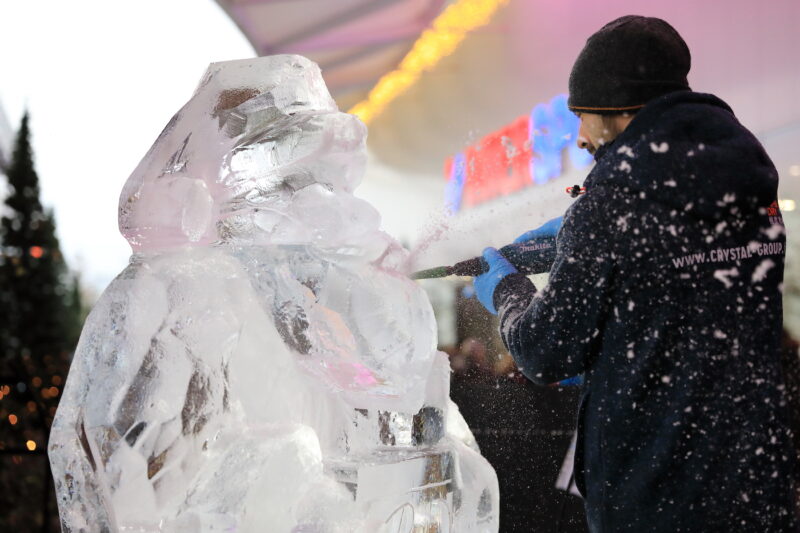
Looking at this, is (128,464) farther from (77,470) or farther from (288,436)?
(288,436)

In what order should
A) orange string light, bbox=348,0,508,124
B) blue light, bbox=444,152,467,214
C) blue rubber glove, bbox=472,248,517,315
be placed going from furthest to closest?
1. orange string light, bbox=348,0,508,124
2. blue light, bbox=444,152,467,214
3. blue rubber glove, bbox=472,248,517,315

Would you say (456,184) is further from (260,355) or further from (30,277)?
(30,277)

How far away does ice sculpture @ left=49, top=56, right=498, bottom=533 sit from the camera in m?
1.15

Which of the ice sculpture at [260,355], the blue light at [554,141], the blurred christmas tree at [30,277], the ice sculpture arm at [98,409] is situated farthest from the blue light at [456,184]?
the blurred christmas tree at [30,277]

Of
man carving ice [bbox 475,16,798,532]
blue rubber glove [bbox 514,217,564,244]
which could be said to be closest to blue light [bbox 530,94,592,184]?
blue rubber glove [bbox 514,217,564,244]

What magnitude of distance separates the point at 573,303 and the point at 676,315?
14 cm

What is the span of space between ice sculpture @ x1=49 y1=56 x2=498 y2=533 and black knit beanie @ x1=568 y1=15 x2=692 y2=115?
1.36ft

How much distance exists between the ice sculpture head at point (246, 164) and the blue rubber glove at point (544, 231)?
0.94 feet

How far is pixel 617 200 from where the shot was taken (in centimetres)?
113

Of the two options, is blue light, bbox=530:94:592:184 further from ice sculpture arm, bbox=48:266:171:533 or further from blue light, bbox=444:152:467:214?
ice sculpture arm, bbox=48:266:171:533

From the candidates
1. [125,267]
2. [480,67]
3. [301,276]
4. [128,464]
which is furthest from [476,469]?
[480,67]

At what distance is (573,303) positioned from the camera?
113cm

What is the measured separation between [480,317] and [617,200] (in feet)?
1.67

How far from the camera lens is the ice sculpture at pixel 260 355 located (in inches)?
45.3
